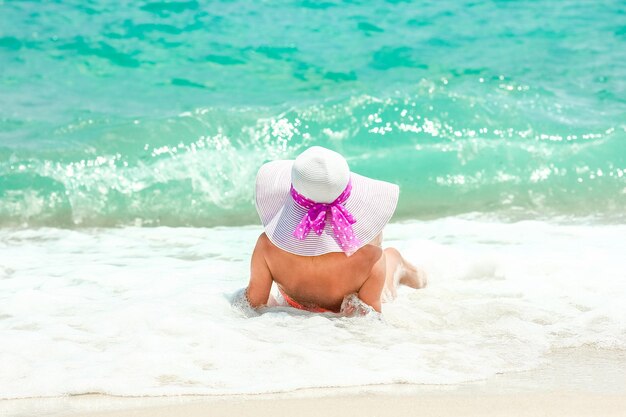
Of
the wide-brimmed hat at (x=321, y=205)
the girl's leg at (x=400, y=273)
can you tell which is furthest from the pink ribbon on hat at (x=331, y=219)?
the girl's leg at (x=400, y=273)

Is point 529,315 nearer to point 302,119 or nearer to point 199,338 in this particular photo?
point 199,338

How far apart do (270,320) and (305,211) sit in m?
0.48

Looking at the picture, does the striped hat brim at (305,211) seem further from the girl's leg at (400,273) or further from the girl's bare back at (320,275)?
the girl's leg at (400,273)

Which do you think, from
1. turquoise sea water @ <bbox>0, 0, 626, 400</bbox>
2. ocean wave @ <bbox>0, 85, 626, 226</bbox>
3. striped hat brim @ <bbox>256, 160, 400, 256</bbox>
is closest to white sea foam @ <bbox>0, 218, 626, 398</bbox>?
turquoise sea water @ <bbox>0, 0, 626, 400</bbox>

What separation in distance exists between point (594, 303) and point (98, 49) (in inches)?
273

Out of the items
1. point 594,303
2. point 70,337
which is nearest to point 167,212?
point 70,337

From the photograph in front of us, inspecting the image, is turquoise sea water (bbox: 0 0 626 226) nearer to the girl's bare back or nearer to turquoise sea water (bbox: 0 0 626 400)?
turquoise sea water (bbox: 0 0 626 400)

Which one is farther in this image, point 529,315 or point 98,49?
point 98,49

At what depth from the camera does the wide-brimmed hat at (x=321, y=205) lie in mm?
3127

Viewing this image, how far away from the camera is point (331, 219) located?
10.6ft

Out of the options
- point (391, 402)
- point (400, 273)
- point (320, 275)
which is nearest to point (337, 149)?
point (400, 273)

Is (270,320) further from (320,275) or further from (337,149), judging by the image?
(337,149)

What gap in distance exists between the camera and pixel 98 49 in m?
9.28

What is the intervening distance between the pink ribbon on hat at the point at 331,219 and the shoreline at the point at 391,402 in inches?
29.2
